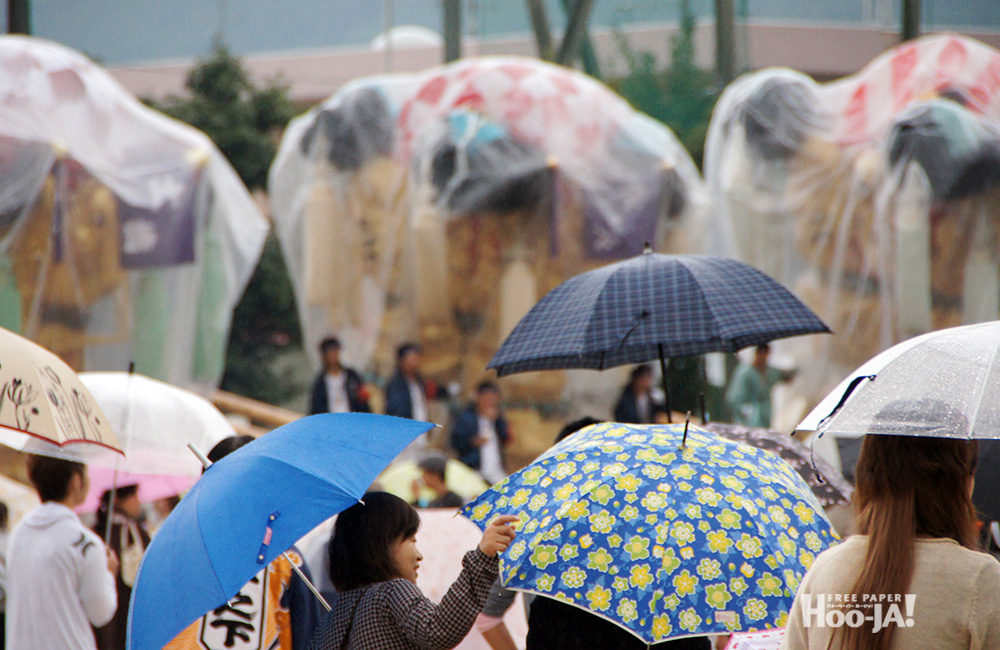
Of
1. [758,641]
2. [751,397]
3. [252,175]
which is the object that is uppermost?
[758,641]

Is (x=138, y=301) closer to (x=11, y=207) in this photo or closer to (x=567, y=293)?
(x=11, y=207)

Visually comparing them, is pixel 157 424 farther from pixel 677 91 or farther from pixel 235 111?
pixel 677 91

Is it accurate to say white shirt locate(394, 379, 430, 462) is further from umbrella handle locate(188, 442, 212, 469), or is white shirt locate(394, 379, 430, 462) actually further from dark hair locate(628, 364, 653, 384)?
umbrella handle locate(188, 442, 212, 469)

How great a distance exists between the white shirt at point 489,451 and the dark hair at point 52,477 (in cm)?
505

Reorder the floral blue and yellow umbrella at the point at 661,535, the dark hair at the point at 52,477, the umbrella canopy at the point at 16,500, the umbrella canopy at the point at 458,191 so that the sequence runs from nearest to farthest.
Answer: the floral blue and yellow umbrella at the point at 661,535 → the dark hair at the point at 52,477 → the umbrella canopy at the point at 16,500 → the umbrella canopy at the point at 458,191

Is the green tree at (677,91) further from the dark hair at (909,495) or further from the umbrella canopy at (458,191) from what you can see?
Answer: the dark hair at (909,495)

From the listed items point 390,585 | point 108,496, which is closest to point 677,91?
point 108,496

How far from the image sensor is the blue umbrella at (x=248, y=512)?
92.7 inches

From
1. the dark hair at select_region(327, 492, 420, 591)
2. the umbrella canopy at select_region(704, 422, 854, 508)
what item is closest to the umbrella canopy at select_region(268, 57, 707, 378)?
the umbrella canopy at select_region(704, 422, 854, 508)

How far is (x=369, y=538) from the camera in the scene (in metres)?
2.64

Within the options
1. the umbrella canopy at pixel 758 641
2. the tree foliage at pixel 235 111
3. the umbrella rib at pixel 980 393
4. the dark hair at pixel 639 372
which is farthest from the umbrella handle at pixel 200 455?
the tree foliage at pixel 235 111

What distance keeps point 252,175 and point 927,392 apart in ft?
42.2

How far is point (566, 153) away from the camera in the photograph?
8.91 meters

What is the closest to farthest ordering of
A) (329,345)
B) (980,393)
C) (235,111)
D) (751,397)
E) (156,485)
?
1. (980,393)
2. (156,485)
3. (329,345)
4. (751,397)
5. (235,111)
